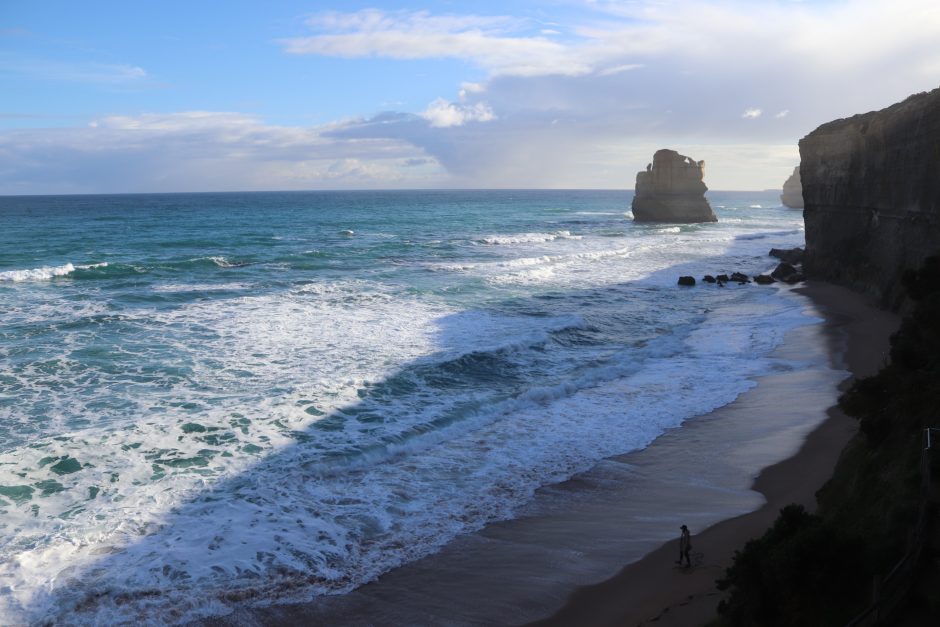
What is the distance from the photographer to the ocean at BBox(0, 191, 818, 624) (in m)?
10.4

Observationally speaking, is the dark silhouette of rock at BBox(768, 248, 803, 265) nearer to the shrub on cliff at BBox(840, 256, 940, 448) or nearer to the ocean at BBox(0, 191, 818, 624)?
the ocean at BBox(0, 191, 818, 624)

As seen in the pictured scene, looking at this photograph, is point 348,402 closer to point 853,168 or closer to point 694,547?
point 694,547

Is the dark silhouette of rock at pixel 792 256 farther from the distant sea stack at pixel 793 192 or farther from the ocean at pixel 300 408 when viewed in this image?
the distant sea stack at pixel 793 192

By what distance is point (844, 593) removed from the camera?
7016 mm

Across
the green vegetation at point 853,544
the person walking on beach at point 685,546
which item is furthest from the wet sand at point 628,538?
the green vegetation at point 853,544

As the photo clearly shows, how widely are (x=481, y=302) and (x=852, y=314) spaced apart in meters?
14.3

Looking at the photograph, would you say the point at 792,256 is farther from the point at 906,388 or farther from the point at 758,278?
the point at 906,388

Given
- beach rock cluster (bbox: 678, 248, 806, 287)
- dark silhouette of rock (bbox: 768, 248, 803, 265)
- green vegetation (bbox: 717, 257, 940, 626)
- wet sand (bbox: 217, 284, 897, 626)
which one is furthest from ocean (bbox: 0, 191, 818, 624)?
dark silhouette of rock (bbox: 768, 248, 803, 265)

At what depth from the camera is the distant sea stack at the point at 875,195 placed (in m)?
24.0

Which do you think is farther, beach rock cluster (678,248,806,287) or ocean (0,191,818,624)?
beach rock cluster (678,248,806,287)

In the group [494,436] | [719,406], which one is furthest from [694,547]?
[719,406]

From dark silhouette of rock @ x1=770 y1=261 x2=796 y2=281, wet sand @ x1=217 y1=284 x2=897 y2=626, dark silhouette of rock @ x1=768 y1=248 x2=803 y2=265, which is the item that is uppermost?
dark silhouette of rock @ x1=768 y1=248 x2=803 y2=265

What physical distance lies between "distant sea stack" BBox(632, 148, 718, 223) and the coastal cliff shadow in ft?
229

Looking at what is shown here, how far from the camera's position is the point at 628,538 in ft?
35.7
